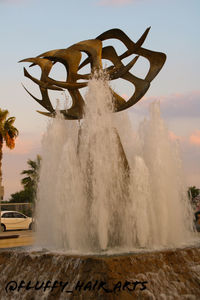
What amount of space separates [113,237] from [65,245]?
1090 millimetres

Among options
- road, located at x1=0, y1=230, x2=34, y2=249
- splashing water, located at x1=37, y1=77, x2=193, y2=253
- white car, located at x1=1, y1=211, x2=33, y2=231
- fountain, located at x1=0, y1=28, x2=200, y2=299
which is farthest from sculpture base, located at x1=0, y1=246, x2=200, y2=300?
white car, located at x1=1, y1=211, x2=33, y2=231

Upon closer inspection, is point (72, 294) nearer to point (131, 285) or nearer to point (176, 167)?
point (131, 285)

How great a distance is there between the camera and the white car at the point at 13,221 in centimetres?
2089

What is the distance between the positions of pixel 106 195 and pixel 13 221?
1460 cm

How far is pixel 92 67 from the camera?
9.55m

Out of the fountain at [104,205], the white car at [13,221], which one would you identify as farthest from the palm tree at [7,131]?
the fountain at [104,205]

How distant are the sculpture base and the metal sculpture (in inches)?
178

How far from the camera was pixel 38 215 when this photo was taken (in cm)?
969

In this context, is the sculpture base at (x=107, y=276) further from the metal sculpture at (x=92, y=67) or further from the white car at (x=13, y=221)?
the white car at (x=13, y=221)

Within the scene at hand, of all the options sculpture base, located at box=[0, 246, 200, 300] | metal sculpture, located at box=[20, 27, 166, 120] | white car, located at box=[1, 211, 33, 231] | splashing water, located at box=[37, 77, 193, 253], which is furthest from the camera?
white car, located at box=[1, 211, 33, 231]

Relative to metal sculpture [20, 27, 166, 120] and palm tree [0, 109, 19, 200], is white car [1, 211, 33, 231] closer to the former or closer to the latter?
palm tree [0, 109, 19, 200]

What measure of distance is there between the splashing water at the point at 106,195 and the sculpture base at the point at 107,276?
128cm

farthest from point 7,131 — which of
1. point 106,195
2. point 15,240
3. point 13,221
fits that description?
point 106,195

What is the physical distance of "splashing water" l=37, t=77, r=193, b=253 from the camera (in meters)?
7.78
